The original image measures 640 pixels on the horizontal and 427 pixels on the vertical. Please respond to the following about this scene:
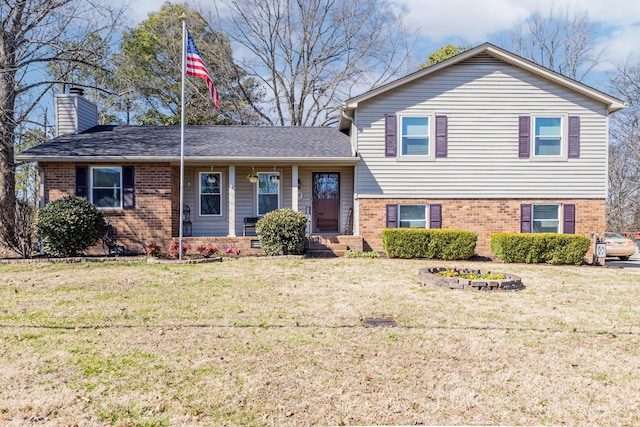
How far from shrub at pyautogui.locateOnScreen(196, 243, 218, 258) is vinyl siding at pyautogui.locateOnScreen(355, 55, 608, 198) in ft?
15.3

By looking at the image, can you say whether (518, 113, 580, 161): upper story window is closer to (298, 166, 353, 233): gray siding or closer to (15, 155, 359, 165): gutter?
(15, 155, 359, 165): gutter

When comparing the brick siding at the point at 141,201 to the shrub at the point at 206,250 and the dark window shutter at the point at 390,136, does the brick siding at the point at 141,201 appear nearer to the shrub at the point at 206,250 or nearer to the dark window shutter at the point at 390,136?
the shrub at the point at 206,250

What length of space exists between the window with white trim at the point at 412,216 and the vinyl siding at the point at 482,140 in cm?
43

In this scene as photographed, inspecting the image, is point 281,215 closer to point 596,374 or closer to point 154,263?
point 154,263

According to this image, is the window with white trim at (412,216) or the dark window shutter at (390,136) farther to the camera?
the window with white trim at (412,216)

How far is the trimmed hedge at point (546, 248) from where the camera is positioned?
12.2m

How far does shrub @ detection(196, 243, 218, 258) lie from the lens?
1202 cm

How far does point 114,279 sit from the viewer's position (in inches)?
350

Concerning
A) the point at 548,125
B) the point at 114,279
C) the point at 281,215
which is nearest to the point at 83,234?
the point at 114,279

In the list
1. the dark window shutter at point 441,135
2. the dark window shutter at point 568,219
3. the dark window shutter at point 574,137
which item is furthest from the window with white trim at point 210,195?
the dark window shutter at point 574,137

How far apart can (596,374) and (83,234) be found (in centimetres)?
1149

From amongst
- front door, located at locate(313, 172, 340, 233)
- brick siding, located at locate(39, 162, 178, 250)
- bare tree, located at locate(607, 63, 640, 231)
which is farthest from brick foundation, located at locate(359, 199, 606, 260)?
bare tree, located at locate(607, 63, 640, 231)

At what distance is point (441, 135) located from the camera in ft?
44.8

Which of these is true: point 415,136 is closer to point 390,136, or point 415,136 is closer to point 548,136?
point 390,136
